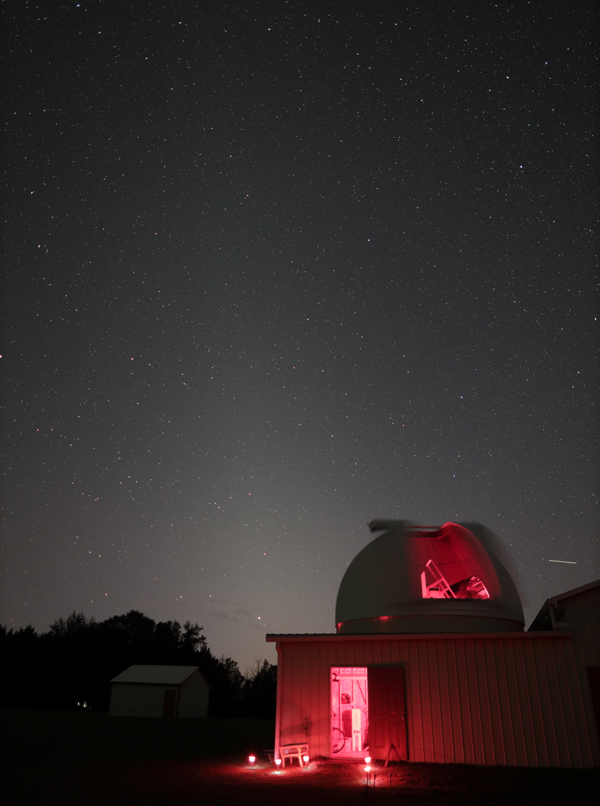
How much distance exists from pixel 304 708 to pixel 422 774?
2.63 m

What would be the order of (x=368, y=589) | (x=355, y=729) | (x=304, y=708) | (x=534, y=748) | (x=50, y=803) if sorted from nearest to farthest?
(x=50, y=803) < (x=534, y=748) < (x=304, y=708) < (x=368, y=589) < (x=355, y=729)

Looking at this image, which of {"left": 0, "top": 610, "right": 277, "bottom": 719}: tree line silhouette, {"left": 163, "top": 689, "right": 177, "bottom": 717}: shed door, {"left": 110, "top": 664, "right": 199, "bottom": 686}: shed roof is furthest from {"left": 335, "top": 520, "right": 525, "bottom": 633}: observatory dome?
{"left": 0, "top": 610, "right": 277, "bottom": 719}: tree line silhouette

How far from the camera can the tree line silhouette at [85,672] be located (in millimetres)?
34250

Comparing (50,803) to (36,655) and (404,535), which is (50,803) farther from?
(36,655)

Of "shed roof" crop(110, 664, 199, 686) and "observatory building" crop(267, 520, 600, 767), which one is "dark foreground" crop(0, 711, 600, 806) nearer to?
"observatory building" crop(267, 520, 600, 767)

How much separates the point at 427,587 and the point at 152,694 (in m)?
19.4

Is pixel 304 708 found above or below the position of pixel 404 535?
below

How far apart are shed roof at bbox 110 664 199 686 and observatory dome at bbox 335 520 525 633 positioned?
1615 centimetres

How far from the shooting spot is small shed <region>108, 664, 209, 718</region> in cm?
2630

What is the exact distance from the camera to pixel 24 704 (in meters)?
34.0

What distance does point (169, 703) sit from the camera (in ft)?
86.4

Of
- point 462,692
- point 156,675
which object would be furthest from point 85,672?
point 462,692

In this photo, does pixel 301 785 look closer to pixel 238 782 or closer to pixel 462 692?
pixel 238 782

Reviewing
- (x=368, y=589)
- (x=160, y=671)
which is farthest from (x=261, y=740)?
(x=160, y=671)
